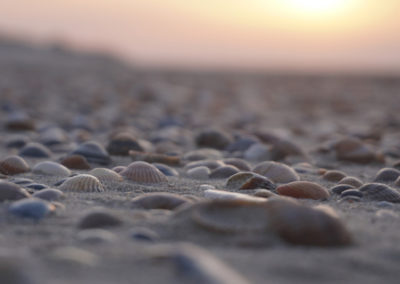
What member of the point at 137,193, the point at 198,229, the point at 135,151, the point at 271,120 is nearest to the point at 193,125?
the point at 271,120

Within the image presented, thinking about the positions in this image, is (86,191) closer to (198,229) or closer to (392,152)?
(198,229)

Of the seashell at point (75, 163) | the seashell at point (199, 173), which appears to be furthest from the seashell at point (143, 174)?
the seashell at point (75, 163)

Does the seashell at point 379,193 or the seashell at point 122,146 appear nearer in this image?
the seashell at point 379,193

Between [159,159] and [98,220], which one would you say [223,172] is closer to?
[159,159]

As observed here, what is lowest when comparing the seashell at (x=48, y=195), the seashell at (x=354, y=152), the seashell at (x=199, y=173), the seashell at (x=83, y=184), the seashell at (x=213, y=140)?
the seashell at (x=48, y=195)

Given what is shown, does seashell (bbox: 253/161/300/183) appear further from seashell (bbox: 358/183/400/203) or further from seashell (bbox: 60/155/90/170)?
seashell (bbox: 60/155/90/170)

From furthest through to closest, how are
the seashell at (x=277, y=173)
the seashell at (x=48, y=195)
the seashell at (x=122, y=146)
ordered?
the seashell at (x=122, y=146) → the seashell at (x=277, y=173) → the seashell at (x=48, y=195)

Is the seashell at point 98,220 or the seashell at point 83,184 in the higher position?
the seashell at point 83,184

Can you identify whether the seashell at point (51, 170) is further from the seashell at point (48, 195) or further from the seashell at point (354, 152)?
the seashell at point (354, 152)

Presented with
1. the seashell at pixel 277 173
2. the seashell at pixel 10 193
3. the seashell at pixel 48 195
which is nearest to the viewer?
the seashell at pixel 10 193
